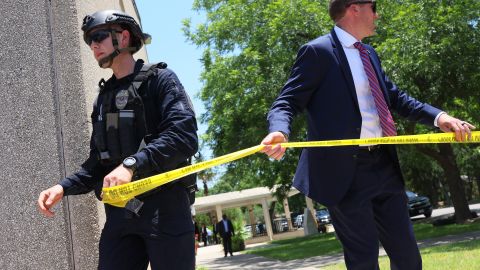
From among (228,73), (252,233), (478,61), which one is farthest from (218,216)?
(478,61)

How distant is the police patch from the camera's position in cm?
277

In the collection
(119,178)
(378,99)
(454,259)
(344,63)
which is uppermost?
(344,63)

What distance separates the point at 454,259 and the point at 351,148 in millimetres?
6946

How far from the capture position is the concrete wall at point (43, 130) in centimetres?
398

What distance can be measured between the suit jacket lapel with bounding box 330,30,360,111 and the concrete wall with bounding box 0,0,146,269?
196cm

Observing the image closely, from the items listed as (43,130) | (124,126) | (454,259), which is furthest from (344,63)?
(454,259)

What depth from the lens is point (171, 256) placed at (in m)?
2.62

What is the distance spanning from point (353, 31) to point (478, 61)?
12.6m

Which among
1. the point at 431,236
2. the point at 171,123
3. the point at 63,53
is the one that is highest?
the point at 63,53

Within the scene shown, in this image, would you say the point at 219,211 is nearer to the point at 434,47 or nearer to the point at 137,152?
the point at 434,47

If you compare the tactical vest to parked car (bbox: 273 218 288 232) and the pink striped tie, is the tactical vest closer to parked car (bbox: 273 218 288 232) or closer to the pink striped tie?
the pink striped tie

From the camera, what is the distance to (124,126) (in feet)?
9.02

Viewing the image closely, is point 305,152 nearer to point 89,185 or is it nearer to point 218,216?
point 89,185

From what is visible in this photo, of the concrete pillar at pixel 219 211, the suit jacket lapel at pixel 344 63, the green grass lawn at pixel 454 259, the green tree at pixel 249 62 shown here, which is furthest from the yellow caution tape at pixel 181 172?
the concrete pillar at pixel 219 211
